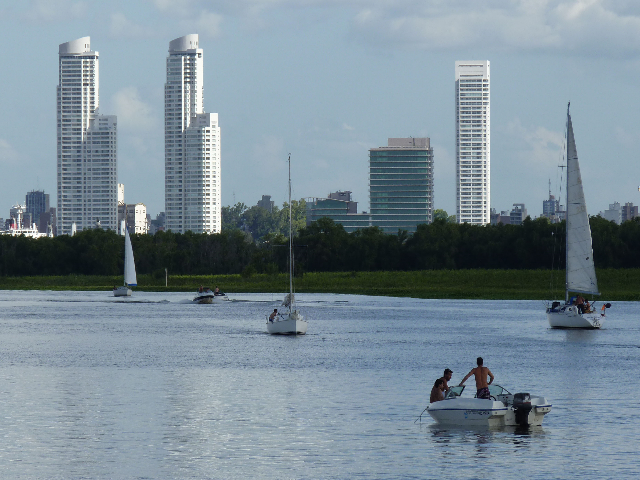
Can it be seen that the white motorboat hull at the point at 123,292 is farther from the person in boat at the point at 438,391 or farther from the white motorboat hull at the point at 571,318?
the person in boat at the point at 438,391

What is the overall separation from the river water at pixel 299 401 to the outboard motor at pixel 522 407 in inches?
24.7

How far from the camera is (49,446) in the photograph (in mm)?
34562

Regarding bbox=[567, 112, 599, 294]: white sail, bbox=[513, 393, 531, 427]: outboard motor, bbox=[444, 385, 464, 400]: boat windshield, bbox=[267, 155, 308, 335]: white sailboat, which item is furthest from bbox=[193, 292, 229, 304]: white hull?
bbox=[513, 393, 531, 427]: outboard motor

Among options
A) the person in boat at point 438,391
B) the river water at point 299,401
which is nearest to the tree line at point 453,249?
the river water at point 299,401

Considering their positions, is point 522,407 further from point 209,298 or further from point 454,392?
point 209,298

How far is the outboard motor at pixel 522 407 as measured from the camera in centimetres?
3756

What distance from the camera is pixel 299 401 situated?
4512 cm

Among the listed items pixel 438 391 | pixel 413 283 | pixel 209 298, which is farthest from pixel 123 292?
pixel 438 391

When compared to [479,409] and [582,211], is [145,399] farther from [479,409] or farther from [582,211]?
[582,211]

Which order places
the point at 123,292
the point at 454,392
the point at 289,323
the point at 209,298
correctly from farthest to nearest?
the point at 123,292
the point at 209,298
the point at 289,323
the point at 454,392

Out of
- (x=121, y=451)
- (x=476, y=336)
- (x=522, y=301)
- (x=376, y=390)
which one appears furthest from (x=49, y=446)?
(x=522, y=301)

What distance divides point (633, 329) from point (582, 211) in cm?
1096

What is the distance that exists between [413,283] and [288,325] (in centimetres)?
8593

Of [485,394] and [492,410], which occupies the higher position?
[485,394]
